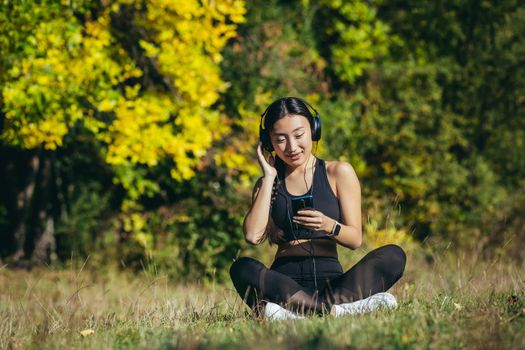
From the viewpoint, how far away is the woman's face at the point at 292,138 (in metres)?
3.84

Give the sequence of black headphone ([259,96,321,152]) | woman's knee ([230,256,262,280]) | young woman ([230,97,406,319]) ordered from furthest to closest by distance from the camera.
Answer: black headphone ([259,96,321,152])
woman's knee ([230,256,262,280])
young woman ([230,97,406,319])

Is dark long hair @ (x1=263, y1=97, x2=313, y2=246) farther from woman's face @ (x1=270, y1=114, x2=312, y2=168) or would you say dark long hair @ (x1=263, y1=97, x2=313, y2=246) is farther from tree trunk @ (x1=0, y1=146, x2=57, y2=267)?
tree trunk @ (x1=0, y1=146, x2=57, y2=267)

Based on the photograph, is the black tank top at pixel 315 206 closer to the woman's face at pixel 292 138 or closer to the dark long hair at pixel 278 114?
the dark long hair at pixel 278 114

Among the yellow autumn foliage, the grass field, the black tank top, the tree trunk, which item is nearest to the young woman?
the black tank top

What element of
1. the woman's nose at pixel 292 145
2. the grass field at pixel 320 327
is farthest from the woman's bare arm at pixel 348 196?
the grass field at pixel 320 327

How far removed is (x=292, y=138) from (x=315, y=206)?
Result: 15.0 inches

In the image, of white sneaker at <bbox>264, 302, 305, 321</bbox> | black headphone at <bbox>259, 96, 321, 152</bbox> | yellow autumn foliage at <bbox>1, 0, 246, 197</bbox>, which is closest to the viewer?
white sneaker at <bbox>264, 302, 305, 321</bbox>

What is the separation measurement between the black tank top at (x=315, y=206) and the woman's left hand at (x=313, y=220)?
0.18 meters

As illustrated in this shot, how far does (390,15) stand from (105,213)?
4693 millimetres

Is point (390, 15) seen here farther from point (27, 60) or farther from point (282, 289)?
point (282, 289)

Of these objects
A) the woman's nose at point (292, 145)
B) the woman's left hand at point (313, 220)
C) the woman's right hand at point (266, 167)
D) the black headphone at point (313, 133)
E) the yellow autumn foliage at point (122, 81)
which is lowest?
the woman's left hand at point (313, 220)

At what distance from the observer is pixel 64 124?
19.7 ft

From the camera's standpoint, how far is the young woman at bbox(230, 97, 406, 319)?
3.69 m

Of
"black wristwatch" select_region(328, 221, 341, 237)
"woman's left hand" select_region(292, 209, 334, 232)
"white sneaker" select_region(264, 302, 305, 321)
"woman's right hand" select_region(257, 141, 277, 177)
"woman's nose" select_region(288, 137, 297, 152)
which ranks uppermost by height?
"woman's nose" select_region(288, 137, 297, 152)
